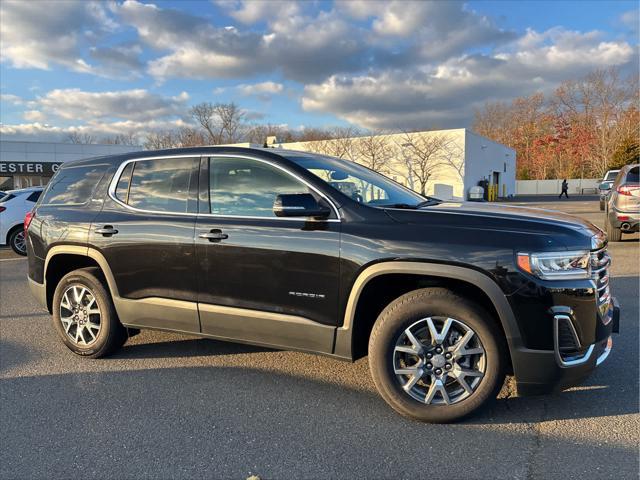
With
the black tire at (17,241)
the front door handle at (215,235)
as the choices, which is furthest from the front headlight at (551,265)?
the black tire at (17,241)

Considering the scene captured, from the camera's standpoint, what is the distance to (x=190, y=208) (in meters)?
3.91

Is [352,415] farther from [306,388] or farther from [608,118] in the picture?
[608,118]

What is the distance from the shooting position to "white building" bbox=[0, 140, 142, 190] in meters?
35.1

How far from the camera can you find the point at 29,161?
36.0 m

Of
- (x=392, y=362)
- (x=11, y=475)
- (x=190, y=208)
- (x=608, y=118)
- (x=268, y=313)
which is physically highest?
(x=608, y=118)

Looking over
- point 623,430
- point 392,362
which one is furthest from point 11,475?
point 623,430

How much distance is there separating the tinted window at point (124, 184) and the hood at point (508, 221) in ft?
8.02

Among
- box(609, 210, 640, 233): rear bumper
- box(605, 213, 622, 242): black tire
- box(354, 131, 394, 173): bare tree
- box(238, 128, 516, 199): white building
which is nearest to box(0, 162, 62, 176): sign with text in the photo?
box(238, 128, 516, 199): white building

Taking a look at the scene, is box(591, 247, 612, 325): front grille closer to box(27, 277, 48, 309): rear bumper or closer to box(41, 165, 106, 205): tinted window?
box(41, 165, 106, 205): tinted window

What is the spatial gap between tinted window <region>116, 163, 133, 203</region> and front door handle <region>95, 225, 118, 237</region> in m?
0.27

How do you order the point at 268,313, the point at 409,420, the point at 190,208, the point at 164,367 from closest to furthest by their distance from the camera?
the point at 409,420 < the point at 268,313 < the point at 190,208 < the point at 164,367

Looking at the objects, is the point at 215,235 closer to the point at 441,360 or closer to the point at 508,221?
the point at 441,360

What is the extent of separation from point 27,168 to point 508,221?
1587 inches

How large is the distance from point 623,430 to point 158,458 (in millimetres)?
2907
